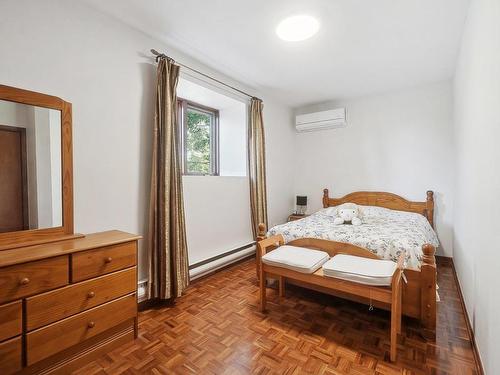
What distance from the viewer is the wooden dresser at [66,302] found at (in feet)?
4.16

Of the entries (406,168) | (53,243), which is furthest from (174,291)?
(406,168)

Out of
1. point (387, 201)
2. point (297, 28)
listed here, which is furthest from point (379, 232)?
point (297, 28)

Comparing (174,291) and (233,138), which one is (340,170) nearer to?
(233,138)

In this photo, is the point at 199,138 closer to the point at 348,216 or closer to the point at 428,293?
the point at 348,216

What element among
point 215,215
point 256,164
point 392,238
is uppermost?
point 256,164

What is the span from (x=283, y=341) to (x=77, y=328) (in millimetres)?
1303

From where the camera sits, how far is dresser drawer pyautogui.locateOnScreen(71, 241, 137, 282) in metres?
1.50

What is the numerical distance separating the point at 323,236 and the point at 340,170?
209cm

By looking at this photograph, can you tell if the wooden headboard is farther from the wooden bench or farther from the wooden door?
the wooden door

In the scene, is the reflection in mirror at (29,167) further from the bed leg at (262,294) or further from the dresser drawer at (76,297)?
the bed leg at (262,294)

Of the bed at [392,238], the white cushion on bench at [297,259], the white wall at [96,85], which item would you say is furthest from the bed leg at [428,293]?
the white wall at [96,85]

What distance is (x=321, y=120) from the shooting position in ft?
13.7

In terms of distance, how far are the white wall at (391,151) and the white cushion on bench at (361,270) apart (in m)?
2.30

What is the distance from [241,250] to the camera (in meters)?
3.41
